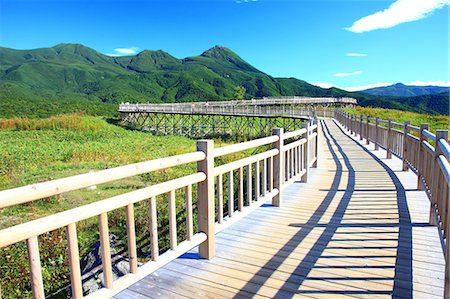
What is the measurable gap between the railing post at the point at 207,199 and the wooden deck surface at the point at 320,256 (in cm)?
13

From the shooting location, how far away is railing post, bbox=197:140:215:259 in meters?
3.19

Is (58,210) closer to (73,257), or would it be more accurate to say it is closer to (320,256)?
(320,256)

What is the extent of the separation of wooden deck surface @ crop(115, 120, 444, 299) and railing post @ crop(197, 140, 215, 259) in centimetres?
13

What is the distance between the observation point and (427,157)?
488 cm

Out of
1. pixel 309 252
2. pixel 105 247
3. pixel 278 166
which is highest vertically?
pixel 278 166

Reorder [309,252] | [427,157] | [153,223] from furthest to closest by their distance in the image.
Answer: [427,157], [309,252], [153,223]

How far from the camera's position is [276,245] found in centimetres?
374

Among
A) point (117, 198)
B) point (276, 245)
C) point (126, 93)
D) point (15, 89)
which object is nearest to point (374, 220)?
point (276, 245)

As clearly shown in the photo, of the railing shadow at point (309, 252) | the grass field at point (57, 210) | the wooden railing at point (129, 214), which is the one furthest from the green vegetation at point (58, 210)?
the wooden railing at point (129, 214)

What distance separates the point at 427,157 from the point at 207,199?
345 cm

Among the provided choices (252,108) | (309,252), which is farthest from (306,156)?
(252,108)

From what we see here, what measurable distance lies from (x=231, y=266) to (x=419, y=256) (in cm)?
185

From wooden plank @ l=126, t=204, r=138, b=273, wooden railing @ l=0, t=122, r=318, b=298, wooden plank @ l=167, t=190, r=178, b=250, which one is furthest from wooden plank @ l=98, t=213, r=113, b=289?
wooden plank @ l=167, t=190, r=178, b=250

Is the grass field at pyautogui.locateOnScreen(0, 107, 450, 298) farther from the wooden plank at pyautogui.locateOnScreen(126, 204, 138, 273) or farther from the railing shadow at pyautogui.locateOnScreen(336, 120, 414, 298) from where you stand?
the railing shadow at pyautogui.locateOnScreen(336, 120, 414, 298)
